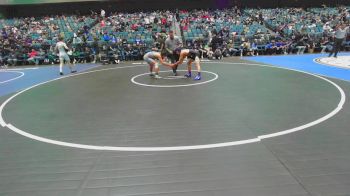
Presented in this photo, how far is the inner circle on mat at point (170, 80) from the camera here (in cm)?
1006

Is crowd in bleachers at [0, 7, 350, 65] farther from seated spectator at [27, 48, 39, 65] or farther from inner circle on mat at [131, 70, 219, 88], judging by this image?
inner circle on mat at [131, 70, 219, 88]

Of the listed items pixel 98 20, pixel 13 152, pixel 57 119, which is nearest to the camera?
pixel 13 152

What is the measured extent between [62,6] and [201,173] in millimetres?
28807

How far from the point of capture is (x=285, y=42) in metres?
19.3

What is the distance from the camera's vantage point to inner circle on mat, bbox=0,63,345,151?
5.45 m

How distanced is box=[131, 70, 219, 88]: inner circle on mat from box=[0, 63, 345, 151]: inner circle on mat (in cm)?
46

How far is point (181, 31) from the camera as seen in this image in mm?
22016

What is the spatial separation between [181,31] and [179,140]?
17400mm

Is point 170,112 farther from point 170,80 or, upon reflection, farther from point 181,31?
point 181,31

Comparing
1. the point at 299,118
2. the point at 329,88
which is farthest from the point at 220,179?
the point at 329,88

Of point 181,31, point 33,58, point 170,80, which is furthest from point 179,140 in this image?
point 181,31

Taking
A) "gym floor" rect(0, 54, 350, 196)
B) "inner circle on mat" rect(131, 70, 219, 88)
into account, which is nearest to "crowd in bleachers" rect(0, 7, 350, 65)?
"inner circle on mat" rect(131, 70, 219, 88)

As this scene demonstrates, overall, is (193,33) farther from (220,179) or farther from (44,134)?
(220,179)

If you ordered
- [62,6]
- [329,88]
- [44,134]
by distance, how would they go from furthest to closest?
[62,6] → [329,88] → [44,134]
